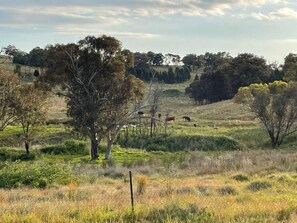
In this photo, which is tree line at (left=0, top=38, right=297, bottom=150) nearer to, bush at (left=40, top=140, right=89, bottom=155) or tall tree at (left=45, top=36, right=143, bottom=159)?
tall tree at (left=45, top=36, right=143, bottom=159)

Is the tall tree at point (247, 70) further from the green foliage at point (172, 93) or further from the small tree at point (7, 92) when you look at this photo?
the small tree at point (7, 92)

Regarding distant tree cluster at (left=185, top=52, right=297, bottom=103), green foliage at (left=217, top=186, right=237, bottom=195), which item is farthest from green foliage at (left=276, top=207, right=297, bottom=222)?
distant tree cluster at (left=185, top=52, right=297, bottom=103)

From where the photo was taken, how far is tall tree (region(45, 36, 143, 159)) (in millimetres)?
30609

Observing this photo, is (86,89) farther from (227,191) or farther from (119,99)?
(227,191)

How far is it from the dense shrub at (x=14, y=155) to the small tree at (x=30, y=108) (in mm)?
1211

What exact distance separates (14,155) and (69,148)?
4.65 metres

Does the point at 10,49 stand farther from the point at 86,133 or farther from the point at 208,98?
the point at 86,133

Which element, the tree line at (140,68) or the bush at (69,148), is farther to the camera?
the tree line at (140,68)

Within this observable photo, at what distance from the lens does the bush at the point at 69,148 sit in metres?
34.5

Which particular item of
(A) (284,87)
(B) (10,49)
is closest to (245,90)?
(A) (284,87)

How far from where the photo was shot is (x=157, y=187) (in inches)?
577

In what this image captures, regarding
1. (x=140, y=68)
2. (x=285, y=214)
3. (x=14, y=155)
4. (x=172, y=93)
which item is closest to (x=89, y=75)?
(x=14, y=155)

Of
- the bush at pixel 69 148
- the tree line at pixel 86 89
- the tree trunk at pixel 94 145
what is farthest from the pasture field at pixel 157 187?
the tree line at pixel 86 89

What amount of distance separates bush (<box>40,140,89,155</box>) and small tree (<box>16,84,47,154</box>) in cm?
165
